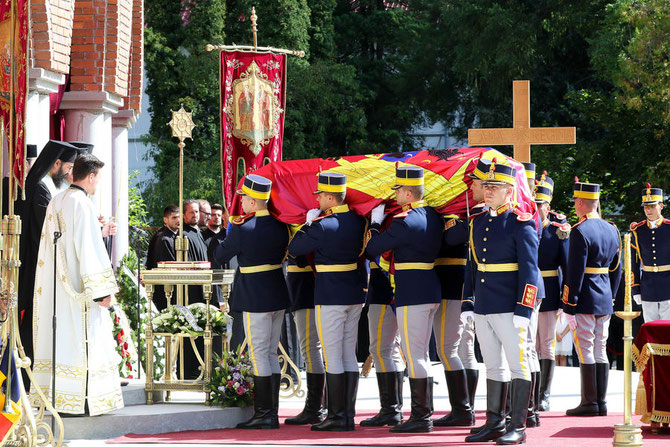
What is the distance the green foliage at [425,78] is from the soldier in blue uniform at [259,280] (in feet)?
38.1

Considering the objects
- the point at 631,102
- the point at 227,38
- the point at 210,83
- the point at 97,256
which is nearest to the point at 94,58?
the point at 97,256

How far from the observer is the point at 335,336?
8.44m

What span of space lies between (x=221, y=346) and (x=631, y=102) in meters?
11.7

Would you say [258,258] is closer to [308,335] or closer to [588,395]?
[308,335]

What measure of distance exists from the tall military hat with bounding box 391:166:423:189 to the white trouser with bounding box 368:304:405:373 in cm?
108

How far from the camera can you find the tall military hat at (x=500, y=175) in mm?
7688

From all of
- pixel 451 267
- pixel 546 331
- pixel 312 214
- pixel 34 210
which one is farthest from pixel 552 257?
pixel 34 210

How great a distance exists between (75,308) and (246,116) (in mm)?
3956

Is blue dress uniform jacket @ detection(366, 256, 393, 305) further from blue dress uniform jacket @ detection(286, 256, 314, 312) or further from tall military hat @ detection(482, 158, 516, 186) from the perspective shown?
tall military hat @ detection(482, 158, 516, 186)

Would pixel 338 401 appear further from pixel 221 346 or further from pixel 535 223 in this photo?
pixel 535 223

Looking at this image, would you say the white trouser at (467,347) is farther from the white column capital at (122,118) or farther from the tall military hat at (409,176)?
the white column capital at (122,118)

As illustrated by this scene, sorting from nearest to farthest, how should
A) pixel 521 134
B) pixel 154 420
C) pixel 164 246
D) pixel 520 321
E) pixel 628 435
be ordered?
pixel 628 435 → pixel 520 321 → pixel 154 420 → pixel 521 134 → pixel 164 246

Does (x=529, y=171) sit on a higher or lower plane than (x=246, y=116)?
lower

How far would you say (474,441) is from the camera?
7.76 metres
